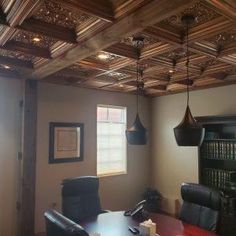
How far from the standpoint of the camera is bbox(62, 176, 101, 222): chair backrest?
3469 millimetres

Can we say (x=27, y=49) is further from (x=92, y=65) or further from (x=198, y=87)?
(x=198, y=87)

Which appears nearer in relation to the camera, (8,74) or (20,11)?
(20,11)

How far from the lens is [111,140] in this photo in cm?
565

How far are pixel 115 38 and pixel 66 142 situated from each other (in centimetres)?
273

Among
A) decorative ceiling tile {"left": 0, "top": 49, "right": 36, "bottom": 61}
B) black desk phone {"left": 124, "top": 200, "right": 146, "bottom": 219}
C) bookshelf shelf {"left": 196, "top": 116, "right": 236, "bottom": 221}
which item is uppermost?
decorative ceiling tile {"left": 0, "top": 49, "right": 36, "bottom": 61}

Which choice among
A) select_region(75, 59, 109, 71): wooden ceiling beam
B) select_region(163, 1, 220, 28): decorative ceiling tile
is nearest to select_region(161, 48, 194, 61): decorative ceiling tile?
select_region(163, 1, 220, 28): decorative ceiling tile

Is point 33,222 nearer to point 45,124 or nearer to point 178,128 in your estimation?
point 45,124

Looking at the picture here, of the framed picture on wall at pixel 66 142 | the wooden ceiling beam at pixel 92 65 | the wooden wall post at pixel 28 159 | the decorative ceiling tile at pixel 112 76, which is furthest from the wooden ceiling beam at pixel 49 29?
the framed picture on wall at pixel 66 142

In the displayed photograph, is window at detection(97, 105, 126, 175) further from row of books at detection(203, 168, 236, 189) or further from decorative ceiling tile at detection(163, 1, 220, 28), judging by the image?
decorative ceiling tile at detection(163, 1, 220, 28)

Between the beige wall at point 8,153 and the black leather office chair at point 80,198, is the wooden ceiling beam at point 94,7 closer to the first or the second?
the black leather office chair at point 80,198

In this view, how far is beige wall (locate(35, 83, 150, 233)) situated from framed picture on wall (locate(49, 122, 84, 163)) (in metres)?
0.09

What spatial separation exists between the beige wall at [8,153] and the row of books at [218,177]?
318 cm

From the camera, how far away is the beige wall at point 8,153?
4176mm

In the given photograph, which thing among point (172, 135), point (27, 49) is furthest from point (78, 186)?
point (172, 135)
